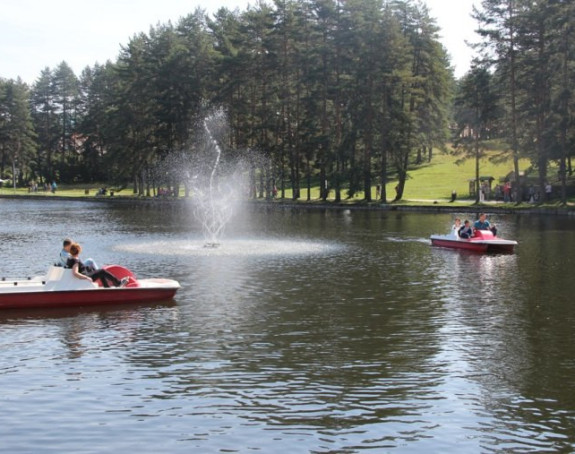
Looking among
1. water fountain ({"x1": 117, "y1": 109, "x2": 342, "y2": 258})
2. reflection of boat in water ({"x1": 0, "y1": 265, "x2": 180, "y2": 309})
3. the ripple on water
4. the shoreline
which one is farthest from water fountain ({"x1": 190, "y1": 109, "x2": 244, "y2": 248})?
reflection of boat in water ({"x1": 0, "y1": 265, "x2": 180, "y2": 309})

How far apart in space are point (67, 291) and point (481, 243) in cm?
2317

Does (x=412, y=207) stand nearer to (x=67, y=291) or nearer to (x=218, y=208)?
(x=218, y=208)

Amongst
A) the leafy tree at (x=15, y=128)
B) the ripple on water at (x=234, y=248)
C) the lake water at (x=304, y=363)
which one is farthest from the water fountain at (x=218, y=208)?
the leafy tree at (x=15, y=128)

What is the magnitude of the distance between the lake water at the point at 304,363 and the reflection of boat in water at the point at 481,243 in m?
4.78

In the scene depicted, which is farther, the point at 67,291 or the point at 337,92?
the point at 337,92

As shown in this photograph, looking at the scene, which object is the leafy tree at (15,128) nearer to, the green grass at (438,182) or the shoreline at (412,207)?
the shoreline at (412,207)

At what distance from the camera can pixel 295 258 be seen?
3725cm

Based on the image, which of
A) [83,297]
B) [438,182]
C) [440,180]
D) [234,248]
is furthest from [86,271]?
[440,180]

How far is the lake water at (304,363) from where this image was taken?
12891 mm

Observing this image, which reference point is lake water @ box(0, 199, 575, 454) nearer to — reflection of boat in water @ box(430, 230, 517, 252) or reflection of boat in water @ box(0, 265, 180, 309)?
reflection of boat in water @ box(0, 265, 180, 309)

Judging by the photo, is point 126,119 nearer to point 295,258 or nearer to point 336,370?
point 295,258

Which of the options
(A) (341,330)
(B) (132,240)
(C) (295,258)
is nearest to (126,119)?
(B) (132,240)

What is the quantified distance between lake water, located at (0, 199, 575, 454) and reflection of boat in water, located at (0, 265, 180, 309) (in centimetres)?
44

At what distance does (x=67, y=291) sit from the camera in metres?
23.5
